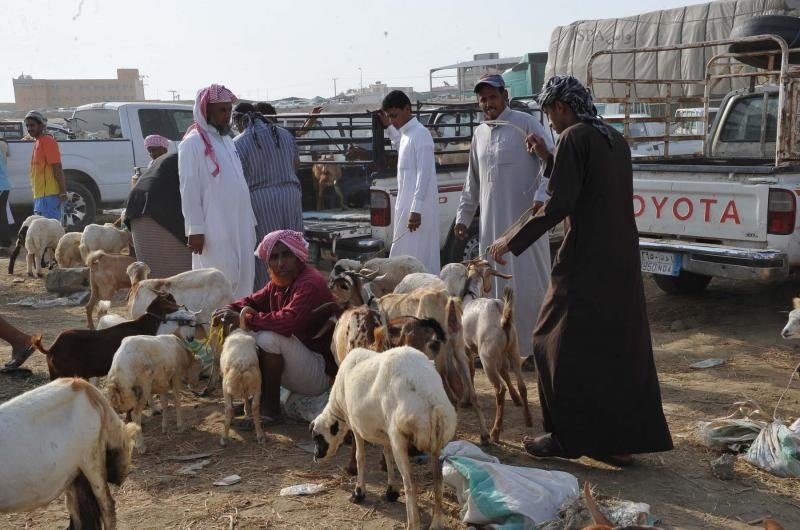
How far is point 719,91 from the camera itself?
1836cm

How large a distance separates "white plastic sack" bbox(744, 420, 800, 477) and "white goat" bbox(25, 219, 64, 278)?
29.7 ft

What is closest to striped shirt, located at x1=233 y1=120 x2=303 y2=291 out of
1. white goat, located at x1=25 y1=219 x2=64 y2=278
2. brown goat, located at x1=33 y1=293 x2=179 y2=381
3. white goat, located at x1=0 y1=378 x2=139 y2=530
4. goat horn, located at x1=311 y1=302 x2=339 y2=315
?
brown goat, located at x1=33 y1=293 x2=179 y2=381

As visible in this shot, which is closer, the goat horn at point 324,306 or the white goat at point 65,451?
the white goat at point 65,451

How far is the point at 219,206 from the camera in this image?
6227 millimetres

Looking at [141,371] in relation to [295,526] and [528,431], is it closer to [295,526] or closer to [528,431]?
[295,526]

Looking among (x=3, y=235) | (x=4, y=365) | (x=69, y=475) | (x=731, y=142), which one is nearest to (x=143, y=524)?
(x=69, y=475)

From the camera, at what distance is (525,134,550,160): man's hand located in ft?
18.8

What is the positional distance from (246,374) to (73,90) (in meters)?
54.8

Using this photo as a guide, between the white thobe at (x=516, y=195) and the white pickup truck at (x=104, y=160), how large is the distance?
9.47 m

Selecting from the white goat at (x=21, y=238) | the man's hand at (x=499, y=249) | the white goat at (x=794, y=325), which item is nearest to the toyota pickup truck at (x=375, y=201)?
the white goat at (x=794, y=325)

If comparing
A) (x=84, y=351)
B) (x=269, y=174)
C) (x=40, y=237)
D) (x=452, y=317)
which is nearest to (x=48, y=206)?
(x=40, y=237)

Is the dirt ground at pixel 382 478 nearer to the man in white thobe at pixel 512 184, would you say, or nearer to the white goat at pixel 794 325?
the white goat at pixel 794 325

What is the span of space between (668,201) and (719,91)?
12231 millimetres

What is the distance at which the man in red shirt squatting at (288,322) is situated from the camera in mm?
5141
